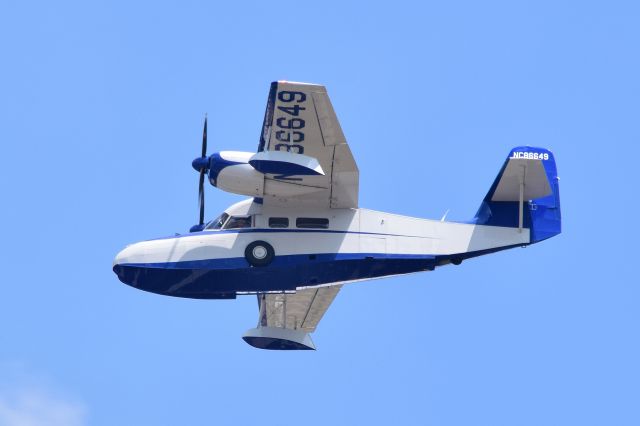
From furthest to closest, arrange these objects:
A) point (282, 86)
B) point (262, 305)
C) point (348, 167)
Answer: point (262, 305)
point (348, 167)
point (282, 86)

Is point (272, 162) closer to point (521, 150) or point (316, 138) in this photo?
point (316, 138)

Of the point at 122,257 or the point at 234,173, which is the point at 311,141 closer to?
the point at 234,173

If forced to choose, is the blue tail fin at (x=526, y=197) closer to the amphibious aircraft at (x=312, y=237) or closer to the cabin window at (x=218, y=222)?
the amphibious aircraft at (x=312, y=237)

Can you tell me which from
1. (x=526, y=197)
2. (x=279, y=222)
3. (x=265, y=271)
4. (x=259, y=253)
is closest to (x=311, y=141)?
(x=279, y=222)

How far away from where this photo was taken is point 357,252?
30125mm

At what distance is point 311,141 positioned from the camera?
94.4 feet

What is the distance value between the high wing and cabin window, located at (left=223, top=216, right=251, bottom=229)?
2.26ft

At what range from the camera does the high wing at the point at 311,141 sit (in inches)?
1099

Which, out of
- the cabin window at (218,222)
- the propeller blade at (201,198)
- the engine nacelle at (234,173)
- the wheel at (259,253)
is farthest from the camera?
the propeller blade at (201,198)

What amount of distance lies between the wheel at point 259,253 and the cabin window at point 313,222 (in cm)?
95

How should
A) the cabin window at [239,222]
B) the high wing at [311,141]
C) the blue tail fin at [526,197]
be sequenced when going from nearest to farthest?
the high wing at [311,141] → the blue tail fin at [526,197] → the cabin window at [239,222]

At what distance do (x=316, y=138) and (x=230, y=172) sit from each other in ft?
7.27

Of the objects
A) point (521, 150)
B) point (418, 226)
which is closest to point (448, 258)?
point (418, 226)

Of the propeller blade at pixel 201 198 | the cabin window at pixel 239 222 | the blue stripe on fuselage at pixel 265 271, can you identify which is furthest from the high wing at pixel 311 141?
the propeller blade at pixel 201 198
